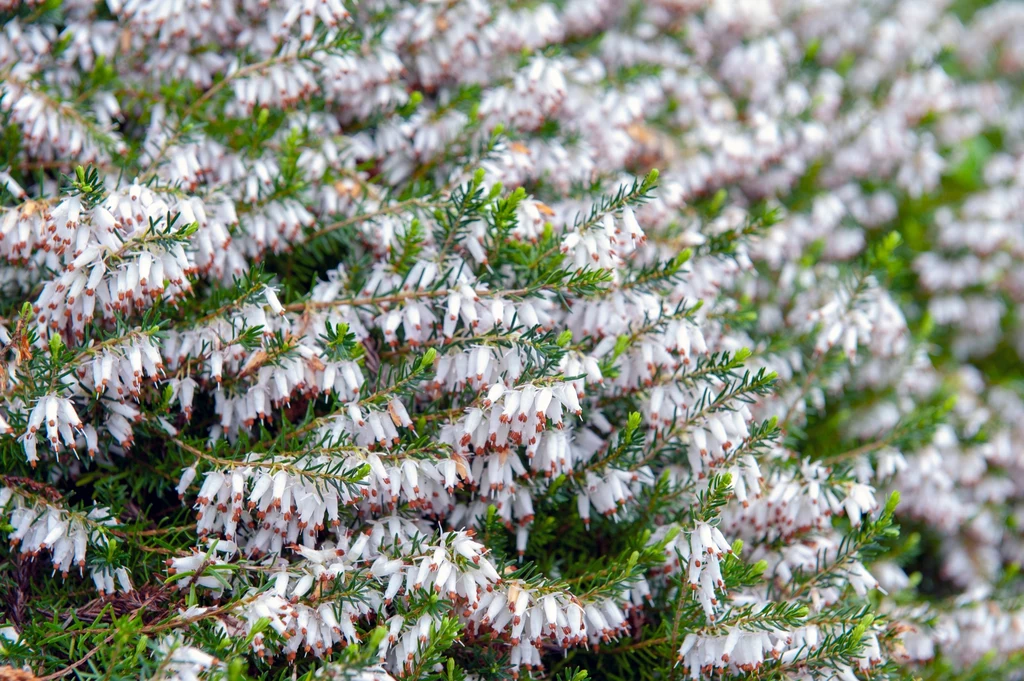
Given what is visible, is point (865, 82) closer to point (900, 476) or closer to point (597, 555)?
point (900, 476)

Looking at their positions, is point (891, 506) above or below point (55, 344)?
below

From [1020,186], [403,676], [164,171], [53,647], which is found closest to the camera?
[403,676]

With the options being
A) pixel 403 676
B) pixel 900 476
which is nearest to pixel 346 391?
pixel 403 676

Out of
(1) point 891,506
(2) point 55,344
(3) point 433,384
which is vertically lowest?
(1) point 891,506

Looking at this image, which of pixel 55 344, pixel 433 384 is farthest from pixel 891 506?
pixel 55 344

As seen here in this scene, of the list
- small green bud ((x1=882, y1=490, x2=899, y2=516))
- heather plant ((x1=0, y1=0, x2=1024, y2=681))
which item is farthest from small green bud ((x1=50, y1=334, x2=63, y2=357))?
small green bud ((x1=882, y1=490, x2=899, y2=516))

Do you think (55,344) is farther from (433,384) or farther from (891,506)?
(891,506)

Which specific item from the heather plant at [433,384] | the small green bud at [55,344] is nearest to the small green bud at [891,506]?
the heather plant at [433,384]

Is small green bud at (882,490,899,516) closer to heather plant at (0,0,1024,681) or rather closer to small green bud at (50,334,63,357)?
heather plant at (0,0,1024,681)

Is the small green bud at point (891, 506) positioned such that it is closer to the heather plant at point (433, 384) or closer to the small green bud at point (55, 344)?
the heather plant at point (433, 384)
